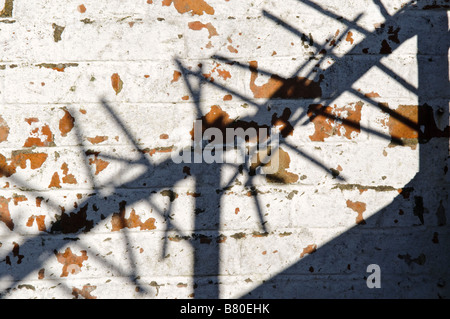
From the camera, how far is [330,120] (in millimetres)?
2047

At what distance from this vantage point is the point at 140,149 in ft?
6.59

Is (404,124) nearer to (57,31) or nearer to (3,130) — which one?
(57,31)

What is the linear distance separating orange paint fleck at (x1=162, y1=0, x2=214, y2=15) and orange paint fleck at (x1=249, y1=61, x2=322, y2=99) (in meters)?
0.44

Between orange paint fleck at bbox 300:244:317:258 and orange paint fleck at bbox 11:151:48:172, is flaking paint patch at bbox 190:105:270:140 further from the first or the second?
orange paint fleck at bbox 11:151:48:172

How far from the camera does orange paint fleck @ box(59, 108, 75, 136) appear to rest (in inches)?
78.1

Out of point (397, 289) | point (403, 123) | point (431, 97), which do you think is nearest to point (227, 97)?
point (403, 123)

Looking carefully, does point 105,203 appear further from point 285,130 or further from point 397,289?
point 397,289

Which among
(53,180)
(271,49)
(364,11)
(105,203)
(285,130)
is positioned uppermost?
(364,11)

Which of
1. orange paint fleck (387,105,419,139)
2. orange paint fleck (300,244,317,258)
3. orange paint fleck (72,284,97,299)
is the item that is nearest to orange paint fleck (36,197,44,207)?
orange paint fleck (72,284,97,299)

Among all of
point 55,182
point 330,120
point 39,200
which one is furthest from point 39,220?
A: point 330,120

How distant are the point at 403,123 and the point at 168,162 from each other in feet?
5.04

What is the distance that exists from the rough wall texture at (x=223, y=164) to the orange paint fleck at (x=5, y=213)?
2cm

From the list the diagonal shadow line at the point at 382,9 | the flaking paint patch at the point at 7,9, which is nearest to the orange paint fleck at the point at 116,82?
the flaking paint patch at the point at 7,9

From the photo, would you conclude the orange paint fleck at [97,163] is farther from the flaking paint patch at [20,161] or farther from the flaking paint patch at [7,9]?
the flaking paint patch at [7,9]
